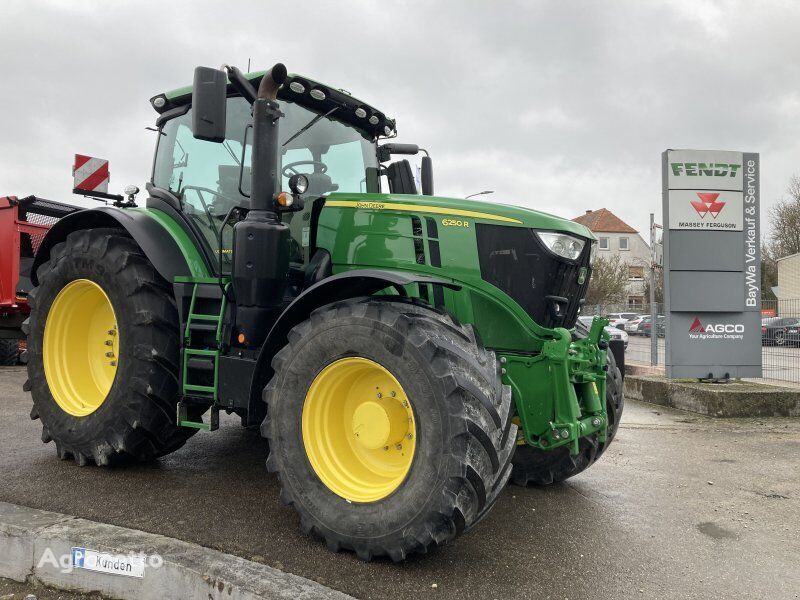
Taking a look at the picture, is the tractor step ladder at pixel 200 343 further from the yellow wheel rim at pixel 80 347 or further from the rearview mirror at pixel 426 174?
the rearview mirror at pixel 426 174

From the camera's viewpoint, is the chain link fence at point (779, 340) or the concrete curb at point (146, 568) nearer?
the concrete curb at point (146, 568)

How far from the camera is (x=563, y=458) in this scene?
13.2ft

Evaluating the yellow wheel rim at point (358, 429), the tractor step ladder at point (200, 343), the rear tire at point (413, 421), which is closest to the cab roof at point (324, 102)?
the tractor step ladder at point (200, 343)

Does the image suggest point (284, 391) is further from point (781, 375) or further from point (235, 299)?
point (781, 375)

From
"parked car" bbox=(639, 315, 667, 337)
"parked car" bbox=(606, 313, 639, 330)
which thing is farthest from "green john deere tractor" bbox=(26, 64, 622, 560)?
"parked car" bbox=(606, 313, 639, 330)

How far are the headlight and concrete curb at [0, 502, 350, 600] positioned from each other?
2.10 metres

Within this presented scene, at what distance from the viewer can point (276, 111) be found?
3.58m

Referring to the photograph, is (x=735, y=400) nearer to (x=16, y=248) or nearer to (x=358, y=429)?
(x=358, y=429)

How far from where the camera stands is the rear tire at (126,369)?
149 inches

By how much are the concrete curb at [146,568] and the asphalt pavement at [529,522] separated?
0.18 meters

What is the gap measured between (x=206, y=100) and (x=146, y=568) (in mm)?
2296

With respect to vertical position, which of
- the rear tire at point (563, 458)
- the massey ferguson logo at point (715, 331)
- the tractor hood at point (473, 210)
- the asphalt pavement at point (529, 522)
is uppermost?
the tractor hood at point (473, 210)

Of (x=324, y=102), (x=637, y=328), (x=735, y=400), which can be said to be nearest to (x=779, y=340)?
(x=735, y=400)

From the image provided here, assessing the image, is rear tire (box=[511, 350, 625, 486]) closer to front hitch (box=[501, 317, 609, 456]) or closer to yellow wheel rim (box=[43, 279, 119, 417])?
front hitch (box=[501, 317, 609, 456])
